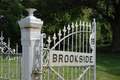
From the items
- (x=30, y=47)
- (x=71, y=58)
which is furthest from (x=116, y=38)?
(x=30, y=47)

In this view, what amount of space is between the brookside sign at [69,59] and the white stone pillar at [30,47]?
1.22 ft

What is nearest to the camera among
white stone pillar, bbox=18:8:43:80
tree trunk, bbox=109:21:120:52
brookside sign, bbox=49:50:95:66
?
white stone pillar, bbox=18:8:43:80

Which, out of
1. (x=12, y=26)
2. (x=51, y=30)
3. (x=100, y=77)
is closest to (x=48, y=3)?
(x=51, y=30)

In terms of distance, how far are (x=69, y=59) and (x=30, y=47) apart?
103 cm

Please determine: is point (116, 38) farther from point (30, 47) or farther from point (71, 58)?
point (30, 47)

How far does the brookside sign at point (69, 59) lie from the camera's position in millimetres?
3436

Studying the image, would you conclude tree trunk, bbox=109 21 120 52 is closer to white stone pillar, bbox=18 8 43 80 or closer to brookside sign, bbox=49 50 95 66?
brookside sign, bbox=49 50 95 66

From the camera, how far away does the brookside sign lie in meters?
3.44

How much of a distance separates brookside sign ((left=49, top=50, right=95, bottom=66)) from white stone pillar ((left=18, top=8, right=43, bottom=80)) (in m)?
0.37

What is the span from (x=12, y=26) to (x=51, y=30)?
166 inches

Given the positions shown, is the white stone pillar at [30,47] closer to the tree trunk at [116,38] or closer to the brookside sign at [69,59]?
the brookside sign at [69,59]

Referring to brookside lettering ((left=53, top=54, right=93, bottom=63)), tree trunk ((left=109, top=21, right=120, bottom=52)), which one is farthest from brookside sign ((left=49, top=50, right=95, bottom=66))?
tree trunk ((left=109, top=21, right=120, bottom=52))

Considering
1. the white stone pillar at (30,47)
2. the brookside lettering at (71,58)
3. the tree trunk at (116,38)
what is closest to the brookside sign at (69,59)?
the brookside lettering at (71,58)

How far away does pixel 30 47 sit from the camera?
10.1 feet
